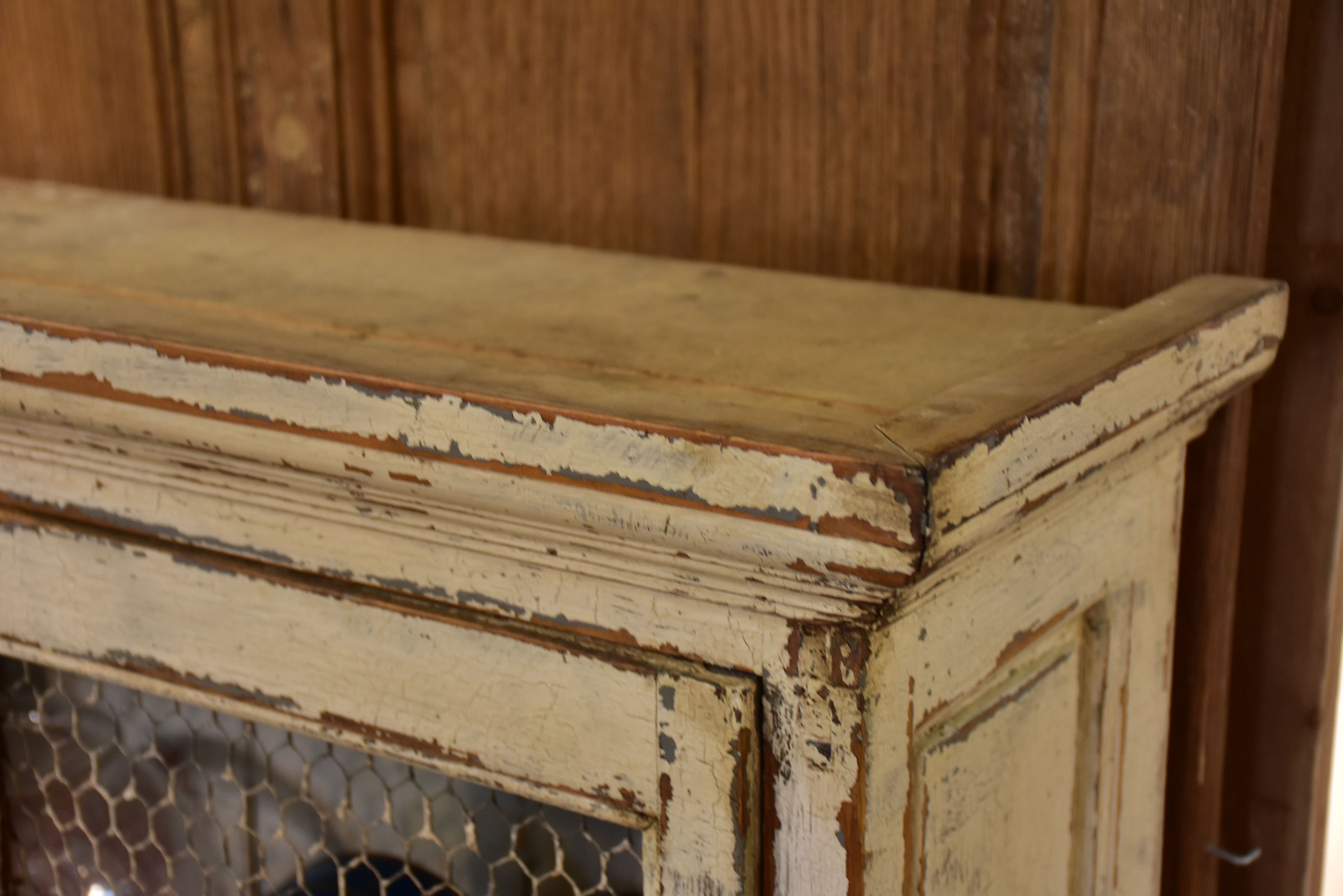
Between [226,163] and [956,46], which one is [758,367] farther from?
[226,163]

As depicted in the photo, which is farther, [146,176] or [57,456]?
[146,176]

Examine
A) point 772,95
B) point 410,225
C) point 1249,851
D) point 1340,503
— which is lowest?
point 1249,851

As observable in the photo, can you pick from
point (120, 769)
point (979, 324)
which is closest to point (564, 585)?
point (979, 324)

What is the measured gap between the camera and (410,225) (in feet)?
3.76

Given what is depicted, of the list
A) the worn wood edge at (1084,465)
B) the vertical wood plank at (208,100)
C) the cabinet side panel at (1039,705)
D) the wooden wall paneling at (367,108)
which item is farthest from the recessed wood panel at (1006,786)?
the vertical wood plank at (208,100)

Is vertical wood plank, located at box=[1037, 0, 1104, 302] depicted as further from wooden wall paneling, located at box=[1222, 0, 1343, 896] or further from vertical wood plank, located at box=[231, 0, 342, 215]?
vertical wood plank, located at box=[231, 0, 342, 215]

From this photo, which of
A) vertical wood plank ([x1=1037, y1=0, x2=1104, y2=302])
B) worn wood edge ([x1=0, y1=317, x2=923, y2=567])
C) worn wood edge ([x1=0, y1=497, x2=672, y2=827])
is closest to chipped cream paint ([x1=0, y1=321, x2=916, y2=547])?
worn wood edge ([x1=0, y1=317, x2=923, y2=567])

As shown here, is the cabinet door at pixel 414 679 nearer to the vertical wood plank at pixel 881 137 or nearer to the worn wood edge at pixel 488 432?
the worn wood edge at pixel 488 432

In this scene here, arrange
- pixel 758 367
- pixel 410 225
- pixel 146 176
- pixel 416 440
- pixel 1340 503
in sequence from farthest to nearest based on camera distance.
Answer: pixel 146 176
pixel 410 225
pixel 1340 503
pixel 758 367
pixel 416 440

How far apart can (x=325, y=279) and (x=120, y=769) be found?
0.35 meters

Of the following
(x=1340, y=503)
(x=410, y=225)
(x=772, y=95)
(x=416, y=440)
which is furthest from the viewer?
(x=410, y=225)

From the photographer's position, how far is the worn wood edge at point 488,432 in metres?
0.47

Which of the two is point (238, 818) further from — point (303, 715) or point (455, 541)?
point (455, 541)

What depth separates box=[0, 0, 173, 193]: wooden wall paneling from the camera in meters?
1.22
